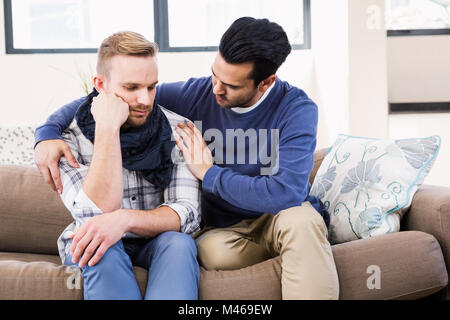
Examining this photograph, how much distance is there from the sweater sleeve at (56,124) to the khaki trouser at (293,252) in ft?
1.92

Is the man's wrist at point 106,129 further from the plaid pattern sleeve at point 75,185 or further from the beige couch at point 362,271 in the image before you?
the beige couch at point 362,271

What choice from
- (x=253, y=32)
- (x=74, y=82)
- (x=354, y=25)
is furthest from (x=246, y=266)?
(x=74, y=82)

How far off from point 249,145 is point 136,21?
328 centimetres

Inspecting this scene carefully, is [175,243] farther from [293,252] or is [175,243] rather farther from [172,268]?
[293,252]

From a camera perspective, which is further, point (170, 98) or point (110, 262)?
point (170, 98)

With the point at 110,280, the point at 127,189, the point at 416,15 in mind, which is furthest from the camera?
the point at 416,15

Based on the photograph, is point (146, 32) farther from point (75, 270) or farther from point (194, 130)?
point (75, 270)

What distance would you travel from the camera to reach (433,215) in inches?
67.2

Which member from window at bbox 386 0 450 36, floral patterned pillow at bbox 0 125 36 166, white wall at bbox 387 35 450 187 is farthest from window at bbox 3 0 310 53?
floral patterned pillow at bbox 0 125 36 166

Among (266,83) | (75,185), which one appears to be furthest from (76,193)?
(266,83)

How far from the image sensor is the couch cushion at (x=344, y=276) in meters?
1.49

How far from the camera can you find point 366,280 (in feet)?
5.18

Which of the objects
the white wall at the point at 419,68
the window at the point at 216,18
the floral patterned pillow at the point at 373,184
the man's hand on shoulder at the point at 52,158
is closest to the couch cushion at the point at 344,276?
the floral patterned pillow at the point at 373,184

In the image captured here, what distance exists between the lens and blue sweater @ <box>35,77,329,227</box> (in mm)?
1600
